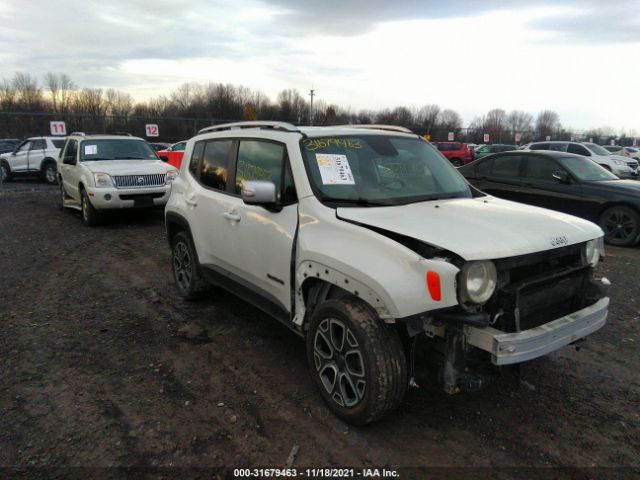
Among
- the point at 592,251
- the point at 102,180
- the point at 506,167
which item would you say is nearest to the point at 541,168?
the point at 506,167

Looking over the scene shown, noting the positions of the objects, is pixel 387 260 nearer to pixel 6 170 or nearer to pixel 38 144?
pixel 38 144

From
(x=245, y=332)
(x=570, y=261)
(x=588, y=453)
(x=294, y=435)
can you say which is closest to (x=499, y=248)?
(x=570, y=261)

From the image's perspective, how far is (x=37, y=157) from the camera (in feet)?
56.6

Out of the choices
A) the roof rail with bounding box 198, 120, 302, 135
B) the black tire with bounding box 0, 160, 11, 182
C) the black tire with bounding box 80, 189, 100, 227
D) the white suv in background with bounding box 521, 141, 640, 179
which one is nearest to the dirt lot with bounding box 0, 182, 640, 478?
the roof rail with bounding box 198, 120, 302, 135

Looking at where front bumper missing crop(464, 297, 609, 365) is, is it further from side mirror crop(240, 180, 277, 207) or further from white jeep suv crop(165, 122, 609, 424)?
side mirror crop(240, 180, 277, 207)

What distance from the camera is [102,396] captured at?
3330 mm

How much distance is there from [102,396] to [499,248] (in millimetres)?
2940

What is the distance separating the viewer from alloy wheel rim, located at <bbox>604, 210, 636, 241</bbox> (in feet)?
25.8

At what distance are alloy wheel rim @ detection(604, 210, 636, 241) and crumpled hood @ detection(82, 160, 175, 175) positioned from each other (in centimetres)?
876

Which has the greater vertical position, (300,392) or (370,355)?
(370,355)

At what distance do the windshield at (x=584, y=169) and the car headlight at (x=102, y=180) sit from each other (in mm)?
8878

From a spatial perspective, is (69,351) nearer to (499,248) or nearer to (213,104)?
(499,248)

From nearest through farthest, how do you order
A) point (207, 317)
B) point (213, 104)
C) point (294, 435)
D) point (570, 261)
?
point (294, 435), point (570, 261), point (207, 317), point (213, 104)

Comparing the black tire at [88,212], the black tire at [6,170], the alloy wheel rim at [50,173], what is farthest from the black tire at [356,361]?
the black tire at [6,170]
